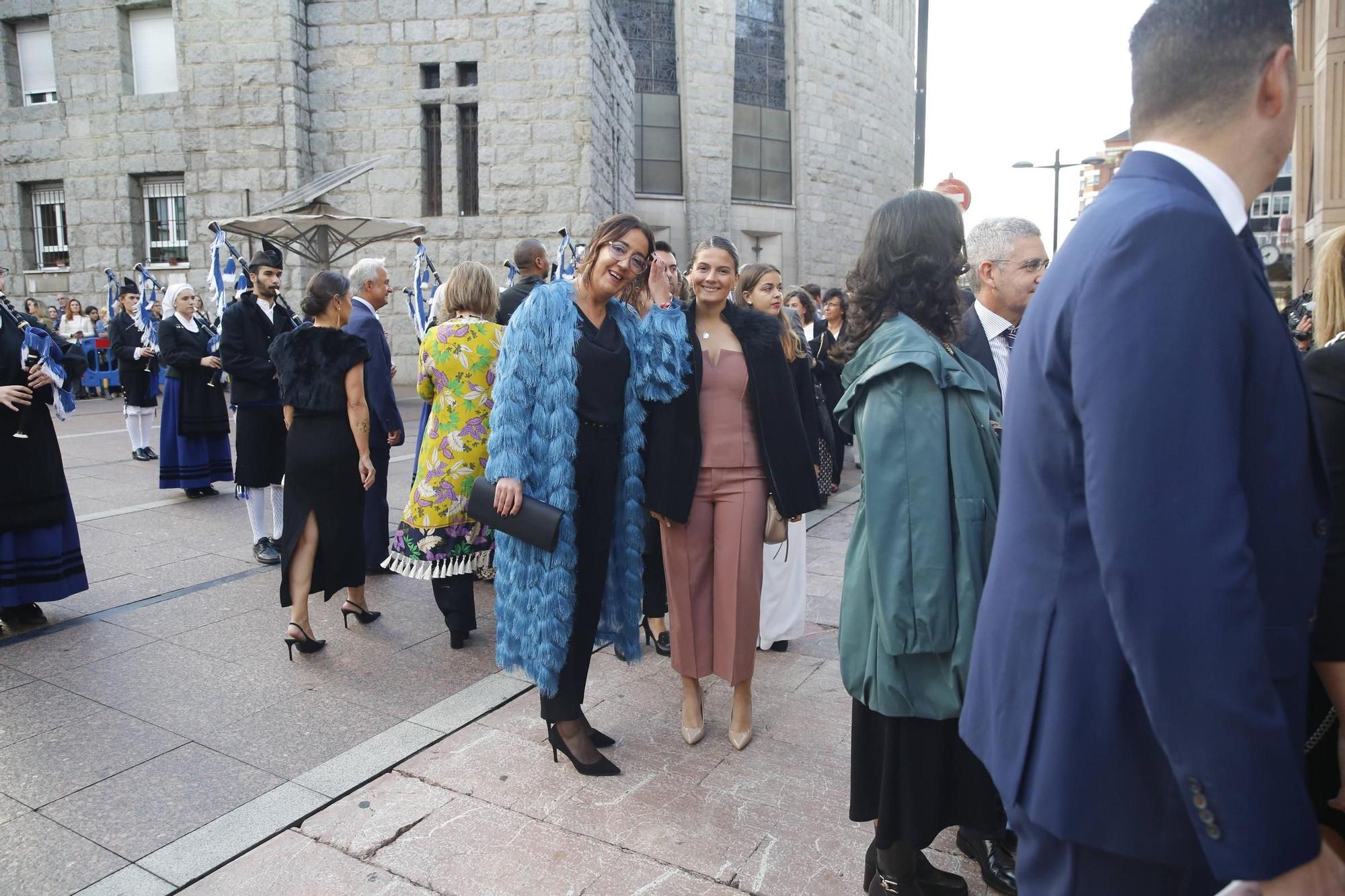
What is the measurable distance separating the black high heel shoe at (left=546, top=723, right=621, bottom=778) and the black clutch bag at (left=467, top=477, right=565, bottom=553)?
782 millimetres

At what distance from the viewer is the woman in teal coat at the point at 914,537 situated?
2.29 meters

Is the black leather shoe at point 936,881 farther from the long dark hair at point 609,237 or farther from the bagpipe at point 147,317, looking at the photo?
the bagpipe at point 147,317

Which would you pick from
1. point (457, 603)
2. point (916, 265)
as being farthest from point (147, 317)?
point (916, 265)

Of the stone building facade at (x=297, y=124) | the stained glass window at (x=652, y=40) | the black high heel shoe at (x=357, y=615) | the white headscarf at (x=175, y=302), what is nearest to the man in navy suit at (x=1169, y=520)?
the black high heel shoe at (x=357, y=615)

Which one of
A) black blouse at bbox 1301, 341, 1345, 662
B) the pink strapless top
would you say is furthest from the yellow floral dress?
black blouse at bbox 1301, 341, 1345, 662

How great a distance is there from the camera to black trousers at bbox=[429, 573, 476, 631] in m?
4.71

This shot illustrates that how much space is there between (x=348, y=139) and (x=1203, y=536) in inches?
667

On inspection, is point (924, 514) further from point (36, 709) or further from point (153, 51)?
point (153, 51)

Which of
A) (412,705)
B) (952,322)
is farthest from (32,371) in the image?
(952,322)

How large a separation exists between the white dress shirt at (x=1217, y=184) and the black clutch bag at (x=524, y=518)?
7.73 feet

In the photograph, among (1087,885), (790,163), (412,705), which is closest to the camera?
(1087,885)

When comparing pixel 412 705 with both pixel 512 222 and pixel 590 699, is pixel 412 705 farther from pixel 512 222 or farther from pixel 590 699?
pixel 512 222

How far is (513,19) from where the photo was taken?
1484 cm

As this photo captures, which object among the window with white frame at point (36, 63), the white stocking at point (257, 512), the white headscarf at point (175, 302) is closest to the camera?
the white stocking at point (257, 512)
